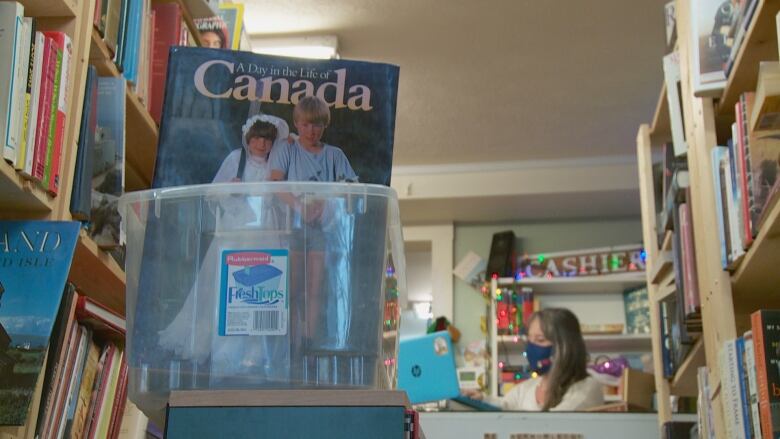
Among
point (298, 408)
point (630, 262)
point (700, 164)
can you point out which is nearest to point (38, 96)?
point (298, 408)

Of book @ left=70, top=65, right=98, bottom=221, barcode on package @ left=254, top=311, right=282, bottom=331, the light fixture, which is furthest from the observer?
the light fixture

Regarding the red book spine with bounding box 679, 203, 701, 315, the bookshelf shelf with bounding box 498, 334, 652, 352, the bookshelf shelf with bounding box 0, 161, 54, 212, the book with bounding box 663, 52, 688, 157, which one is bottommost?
the bookshelf shelf with bounding box 0, 161, 54, 212

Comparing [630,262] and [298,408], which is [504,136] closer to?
[630,262]

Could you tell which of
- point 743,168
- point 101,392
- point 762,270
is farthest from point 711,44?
point 101,392

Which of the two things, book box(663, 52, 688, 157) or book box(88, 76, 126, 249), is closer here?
book box(88, 76, 126, 249)

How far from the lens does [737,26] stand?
1645 mm

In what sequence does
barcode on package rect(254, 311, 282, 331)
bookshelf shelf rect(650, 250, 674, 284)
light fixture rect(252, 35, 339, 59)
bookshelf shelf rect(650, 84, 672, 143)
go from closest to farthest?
1. barcode on package rect(254, 311, 282, 331)
2. bookshelf shelf rect(650, 250, 674, 284)
3. bookshelf shelf rect(650, 84, 672, 143)
4. light fixture rect(252, 35, 339, 59)

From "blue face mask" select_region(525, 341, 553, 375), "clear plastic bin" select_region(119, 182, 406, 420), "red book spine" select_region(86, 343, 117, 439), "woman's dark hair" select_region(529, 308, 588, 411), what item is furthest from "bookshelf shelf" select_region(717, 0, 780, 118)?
"blue face mask" select_region(525, 341, 553, 375)

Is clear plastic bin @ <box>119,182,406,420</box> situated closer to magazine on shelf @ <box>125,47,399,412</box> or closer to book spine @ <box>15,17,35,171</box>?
magazine on shelf @ <box>125,47,399,412</box>

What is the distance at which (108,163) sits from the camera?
1428 mm

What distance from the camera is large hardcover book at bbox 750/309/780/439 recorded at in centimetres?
137

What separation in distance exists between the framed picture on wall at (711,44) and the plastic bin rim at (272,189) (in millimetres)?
1027

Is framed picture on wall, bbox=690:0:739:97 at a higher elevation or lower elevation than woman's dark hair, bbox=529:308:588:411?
higher

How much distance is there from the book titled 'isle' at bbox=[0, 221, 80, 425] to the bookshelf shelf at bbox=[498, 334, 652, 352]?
3.47 metres
